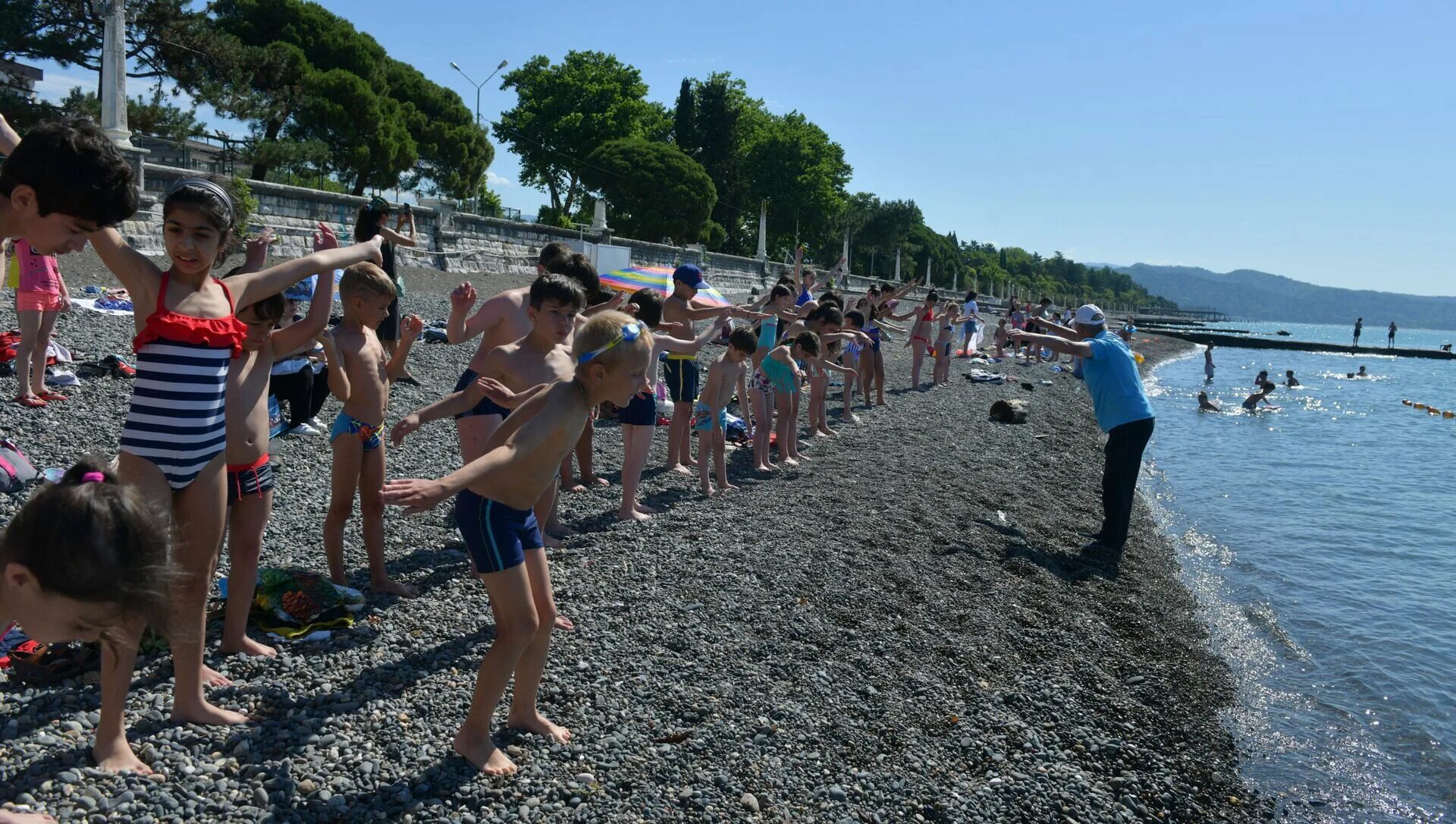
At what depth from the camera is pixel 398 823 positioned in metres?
3.10

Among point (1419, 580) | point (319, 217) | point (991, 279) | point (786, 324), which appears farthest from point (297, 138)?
point (991, 279)

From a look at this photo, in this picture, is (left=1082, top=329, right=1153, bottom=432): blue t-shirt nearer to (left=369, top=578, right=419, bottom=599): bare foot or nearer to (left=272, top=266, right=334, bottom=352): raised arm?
(left=369, top=578, right=419, bottom=599): bare foot

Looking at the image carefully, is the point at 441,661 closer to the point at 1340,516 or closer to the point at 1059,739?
the point at 1059,739

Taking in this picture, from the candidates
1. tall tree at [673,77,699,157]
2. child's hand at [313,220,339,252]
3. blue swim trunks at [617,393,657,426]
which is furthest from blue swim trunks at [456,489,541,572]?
tall tree at [673,77,699,157]

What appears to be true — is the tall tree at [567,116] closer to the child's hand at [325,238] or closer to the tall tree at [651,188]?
the tall tree at [651,188]

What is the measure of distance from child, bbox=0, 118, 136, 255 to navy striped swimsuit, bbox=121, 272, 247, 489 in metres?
0.49

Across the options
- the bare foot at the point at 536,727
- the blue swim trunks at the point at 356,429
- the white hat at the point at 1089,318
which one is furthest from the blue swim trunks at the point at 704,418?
the bare foot at the point at 536,727

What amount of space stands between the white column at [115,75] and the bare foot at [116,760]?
1600 centimetres

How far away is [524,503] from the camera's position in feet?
11.5

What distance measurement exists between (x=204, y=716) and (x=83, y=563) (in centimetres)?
Result: 170

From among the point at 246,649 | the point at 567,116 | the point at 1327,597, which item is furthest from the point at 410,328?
the point at 567,116

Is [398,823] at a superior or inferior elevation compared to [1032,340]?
inferior

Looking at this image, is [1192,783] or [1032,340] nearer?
[1192,783]

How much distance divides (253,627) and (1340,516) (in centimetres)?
1435
